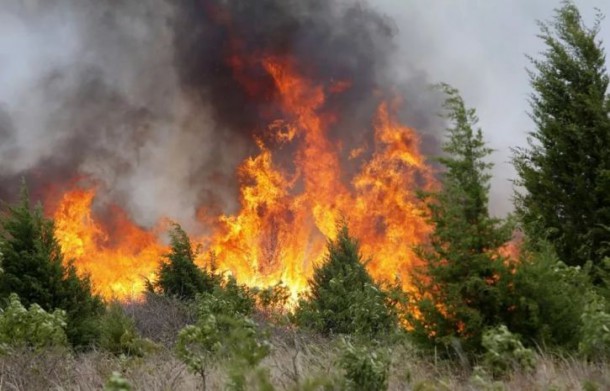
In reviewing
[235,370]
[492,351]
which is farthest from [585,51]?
[235,370]

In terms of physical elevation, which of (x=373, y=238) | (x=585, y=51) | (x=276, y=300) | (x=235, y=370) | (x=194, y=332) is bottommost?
(x=235, y=370)

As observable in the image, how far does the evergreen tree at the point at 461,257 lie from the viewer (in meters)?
5.68

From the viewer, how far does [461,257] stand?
5777mm

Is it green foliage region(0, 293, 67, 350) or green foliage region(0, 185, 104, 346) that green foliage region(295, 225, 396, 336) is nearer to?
green foliage region(0, 293, 67, 350)

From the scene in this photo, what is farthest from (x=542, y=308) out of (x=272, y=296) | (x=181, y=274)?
(x=181, y=274)

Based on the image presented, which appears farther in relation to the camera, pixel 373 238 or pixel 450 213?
pixel 373 238

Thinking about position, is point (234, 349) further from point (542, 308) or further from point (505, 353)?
point (542, 308)

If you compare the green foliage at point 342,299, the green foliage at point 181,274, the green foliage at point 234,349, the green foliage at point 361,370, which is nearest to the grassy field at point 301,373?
the green foliage at point 361,370

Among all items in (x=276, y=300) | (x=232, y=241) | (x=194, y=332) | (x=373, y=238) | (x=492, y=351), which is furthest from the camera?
(x=232, y=241)

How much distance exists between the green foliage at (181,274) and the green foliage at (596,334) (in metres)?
15.6

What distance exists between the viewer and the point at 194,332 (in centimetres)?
696

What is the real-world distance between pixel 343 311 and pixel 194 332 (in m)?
7.87

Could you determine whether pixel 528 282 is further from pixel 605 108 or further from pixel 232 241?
pixel 232 241

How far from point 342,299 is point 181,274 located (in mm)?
7092
